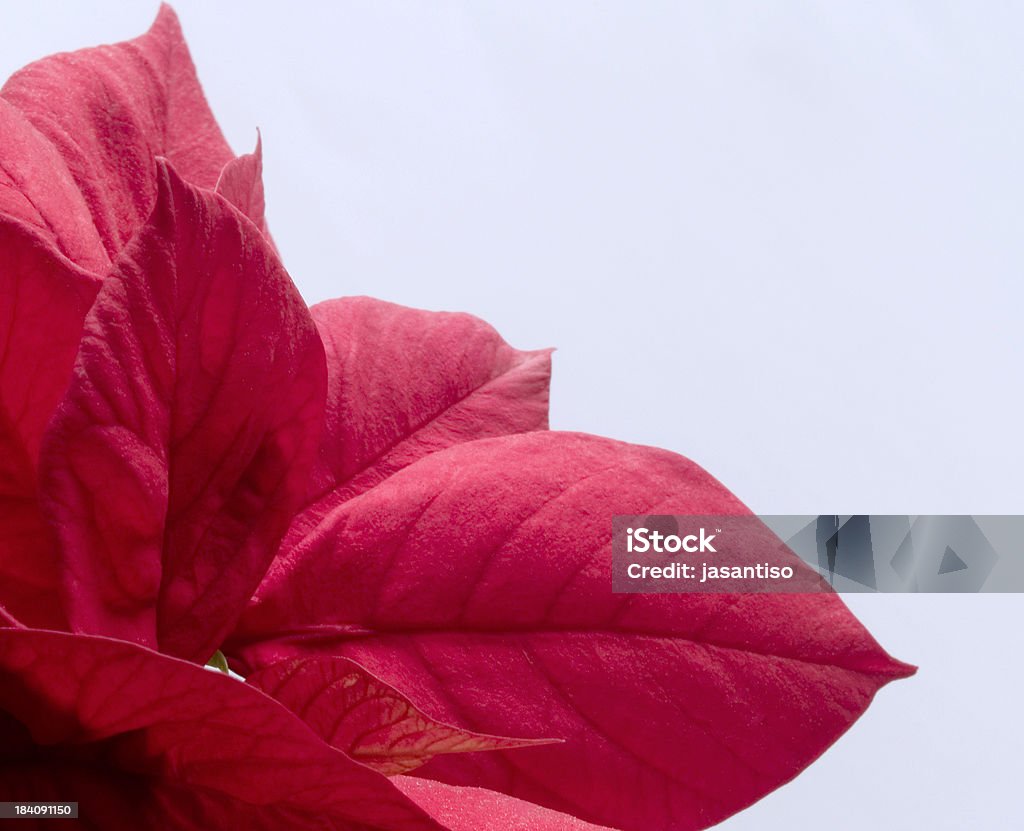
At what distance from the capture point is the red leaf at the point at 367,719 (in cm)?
10

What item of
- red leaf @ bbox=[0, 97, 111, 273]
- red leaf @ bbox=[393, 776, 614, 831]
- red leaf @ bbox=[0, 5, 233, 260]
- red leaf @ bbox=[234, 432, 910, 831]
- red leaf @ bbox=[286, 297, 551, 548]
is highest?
red leaf @ bbox=[0, 5, 233, 260]

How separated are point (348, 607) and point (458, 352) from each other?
56mm

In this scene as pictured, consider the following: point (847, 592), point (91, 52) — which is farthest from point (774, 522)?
point (91, 52)

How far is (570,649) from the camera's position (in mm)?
130

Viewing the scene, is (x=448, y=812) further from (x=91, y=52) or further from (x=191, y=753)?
(x=91, y=52)

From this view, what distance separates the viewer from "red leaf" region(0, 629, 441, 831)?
0.09 metres

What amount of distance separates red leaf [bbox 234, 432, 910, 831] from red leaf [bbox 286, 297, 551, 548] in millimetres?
17

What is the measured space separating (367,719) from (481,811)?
2 cm

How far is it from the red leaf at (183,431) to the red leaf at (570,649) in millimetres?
19

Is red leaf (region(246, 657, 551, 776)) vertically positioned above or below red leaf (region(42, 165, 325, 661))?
below

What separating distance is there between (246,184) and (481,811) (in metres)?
0.08

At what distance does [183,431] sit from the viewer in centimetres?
11

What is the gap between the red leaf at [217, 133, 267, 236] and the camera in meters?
0.13

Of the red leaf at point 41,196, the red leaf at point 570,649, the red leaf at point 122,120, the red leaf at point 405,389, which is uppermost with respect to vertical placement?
the red leaf at point 122,120
